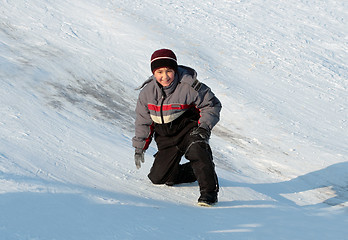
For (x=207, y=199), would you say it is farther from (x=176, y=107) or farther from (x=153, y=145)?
(x=153, y=145)

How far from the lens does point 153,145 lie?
15.7 feet

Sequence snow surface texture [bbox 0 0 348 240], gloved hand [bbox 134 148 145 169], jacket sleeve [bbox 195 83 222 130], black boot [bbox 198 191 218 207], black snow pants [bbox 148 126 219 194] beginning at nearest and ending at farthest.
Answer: snow surface texture [bbox 0 0 348 240]
black boot [bbox 198 191 218 207]
black snow pants [bbox 148 126 219 194]
jacket sleeve [bbox 195 83 222 130]
gloved hand [bbox 134 148 145 169]

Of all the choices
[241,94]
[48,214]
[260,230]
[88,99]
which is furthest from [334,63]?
[48,214]

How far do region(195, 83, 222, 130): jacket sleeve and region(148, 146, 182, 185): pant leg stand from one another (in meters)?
0.43

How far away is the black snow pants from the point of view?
311 centimetres

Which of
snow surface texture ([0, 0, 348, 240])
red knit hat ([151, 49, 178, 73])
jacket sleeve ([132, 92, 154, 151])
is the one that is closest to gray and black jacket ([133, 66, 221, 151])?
jacket sleeve ([132, 92, 154, 151])

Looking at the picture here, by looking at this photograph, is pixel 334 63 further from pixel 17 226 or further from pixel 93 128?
pixel 17 226

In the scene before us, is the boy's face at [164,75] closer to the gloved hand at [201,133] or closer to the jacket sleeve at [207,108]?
the jacket sleeve at [207,108]

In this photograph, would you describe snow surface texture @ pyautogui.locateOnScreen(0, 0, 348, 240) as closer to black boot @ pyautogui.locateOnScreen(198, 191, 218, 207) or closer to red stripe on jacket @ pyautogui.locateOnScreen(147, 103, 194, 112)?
black boot @ pyautogui.locateOnScreen(198, 191, 218, 207)

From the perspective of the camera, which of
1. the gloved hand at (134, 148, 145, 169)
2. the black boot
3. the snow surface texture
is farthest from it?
the gloved hand at (134, 148, 145, 169)

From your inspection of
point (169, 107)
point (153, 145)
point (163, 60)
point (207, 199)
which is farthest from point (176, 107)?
point (153, 145)

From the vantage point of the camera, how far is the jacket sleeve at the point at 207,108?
10.6ft

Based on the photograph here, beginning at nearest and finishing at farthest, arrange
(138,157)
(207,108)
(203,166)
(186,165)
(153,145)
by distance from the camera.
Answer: (203,166) → (207,108) → (138,157) → (186,165) → (153,145)

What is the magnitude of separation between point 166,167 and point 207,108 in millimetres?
644
